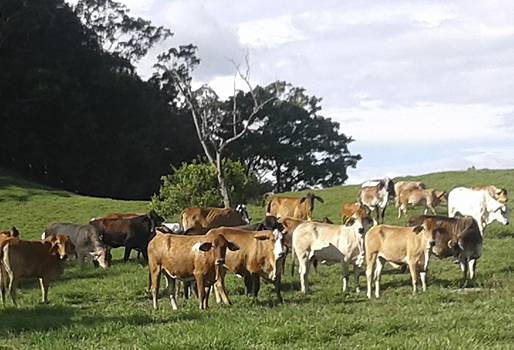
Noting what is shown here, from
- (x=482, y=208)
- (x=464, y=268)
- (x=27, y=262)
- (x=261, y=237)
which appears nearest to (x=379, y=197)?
(x=482, y=208)

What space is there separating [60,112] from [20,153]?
4052 mm

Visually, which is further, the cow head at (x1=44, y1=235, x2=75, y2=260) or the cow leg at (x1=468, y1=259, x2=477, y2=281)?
the cow leg at (x1=468, y1=259, x2=477, y2=281)

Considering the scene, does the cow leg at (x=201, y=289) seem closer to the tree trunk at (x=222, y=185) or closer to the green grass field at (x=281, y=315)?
the green grass field at (x=281, y=315)

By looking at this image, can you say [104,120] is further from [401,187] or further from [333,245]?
[333,245]

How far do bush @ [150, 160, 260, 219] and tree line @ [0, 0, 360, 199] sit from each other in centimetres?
1875

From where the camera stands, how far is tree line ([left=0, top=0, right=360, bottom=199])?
5800 cm

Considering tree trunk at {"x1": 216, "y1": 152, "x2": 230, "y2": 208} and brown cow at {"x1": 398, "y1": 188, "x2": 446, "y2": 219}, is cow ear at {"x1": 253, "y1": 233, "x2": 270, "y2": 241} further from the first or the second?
brown cow at {"x1": 398, "y1": 188, "x2": 446, "y2": 219}

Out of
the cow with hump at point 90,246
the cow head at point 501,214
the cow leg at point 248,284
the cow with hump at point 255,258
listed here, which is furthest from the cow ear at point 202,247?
the cow head at point 501,214

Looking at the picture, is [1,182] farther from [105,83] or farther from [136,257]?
[136,257]

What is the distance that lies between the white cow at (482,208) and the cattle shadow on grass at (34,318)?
1669 centimetres

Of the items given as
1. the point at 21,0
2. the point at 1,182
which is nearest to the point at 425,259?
the point at 1,182

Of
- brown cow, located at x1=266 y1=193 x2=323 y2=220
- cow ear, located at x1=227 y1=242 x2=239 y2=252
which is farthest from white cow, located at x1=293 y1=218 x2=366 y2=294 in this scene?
brown cow, located at x1=266 y1=193 x2=323 y2=220

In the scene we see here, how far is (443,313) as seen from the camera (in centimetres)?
1291

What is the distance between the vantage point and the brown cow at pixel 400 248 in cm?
1803
